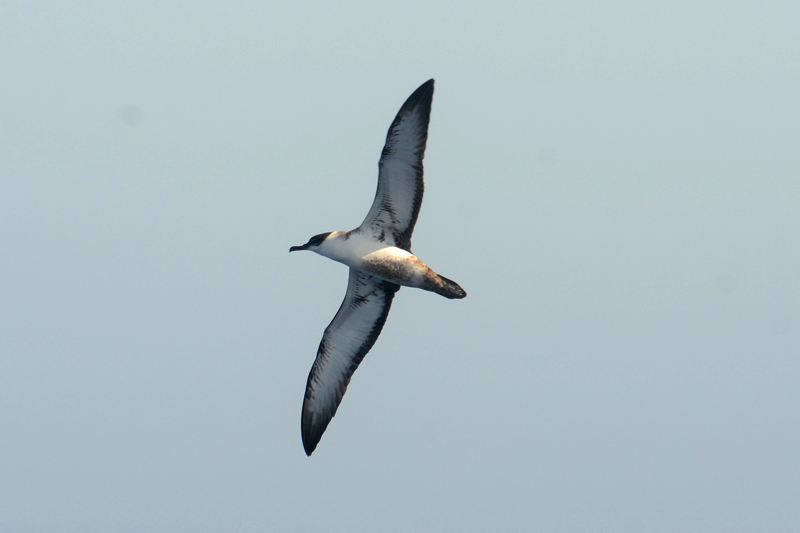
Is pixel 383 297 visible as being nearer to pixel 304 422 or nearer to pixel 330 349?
pixel 330 349

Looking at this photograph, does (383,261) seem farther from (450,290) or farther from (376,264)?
(450,290)

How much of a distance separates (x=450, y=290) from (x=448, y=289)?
0.05 meters

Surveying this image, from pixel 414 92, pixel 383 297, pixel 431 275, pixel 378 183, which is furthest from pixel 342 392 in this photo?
pixel 414 92

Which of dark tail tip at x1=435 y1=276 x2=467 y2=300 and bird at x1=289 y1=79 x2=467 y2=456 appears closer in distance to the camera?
bird at x1=289 y1=79 x2=467 y2=456

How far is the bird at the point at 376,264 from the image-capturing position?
15.4 meters

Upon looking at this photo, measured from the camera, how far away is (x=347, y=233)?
54.0 feet

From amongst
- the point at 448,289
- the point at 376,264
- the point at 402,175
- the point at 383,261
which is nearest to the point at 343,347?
the point at 376,264

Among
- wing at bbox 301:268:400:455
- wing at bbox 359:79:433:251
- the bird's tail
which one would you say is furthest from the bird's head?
the bird's tail

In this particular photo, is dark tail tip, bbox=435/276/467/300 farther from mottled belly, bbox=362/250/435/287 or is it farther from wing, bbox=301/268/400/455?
wing, bbox=301/268/400/455

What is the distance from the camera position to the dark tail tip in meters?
16.3

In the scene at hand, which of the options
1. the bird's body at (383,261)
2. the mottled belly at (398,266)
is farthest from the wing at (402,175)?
the mottled belly at (398,266)

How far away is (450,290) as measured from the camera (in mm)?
16328

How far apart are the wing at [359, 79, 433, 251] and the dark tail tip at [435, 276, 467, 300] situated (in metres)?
1.04

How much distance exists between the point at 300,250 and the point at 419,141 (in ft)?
11.4
